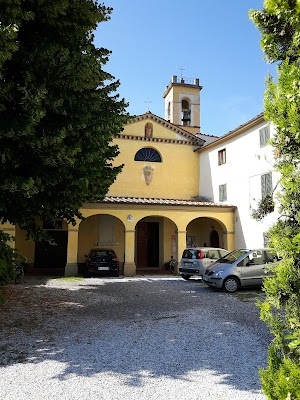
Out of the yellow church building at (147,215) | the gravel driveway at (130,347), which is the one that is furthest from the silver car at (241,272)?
the yellow church building at (147,215)

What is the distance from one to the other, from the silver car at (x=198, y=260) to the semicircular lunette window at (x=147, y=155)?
8.62 meters

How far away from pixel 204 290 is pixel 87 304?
481 cm

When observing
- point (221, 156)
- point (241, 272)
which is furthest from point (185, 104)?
point (241, 272)

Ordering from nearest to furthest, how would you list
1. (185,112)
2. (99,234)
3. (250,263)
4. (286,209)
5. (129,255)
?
(286,209)
(250,263)
(129,255)
(99,234)
(185,112)

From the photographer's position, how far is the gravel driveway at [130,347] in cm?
418

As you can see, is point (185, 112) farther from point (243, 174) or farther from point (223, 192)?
point (243, 174)

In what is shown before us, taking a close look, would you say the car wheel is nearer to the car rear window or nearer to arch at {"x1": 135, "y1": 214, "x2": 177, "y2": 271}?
the car rear window

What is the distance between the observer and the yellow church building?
17625 millimetres

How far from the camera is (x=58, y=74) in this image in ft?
20.7

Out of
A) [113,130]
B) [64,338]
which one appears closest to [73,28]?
[113,130]

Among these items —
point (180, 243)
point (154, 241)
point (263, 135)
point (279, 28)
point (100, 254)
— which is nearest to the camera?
point (279, 28)

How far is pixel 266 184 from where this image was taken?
1666 cm

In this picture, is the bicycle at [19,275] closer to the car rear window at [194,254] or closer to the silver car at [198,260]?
the silver car at [198,260]

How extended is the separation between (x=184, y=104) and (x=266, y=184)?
14812 millimetres
